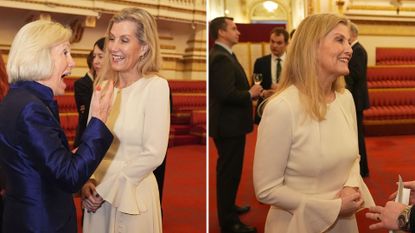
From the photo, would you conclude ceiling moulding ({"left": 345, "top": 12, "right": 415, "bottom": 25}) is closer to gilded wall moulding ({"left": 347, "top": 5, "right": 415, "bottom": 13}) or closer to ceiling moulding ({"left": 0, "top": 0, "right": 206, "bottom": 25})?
gilded wall moulding ({"left": 347, "top": 5, "right": 415, "bottom": 13})

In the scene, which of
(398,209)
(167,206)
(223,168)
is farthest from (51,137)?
(167,206)

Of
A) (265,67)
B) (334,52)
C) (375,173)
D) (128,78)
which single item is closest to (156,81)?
(128,78)

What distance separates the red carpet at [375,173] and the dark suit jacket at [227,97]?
2.78 ft

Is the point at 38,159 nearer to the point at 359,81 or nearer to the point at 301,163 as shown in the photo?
the point at 301,163

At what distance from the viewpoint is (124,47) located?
84.8 inches

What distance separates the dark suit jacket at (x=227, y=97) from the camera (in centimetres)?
371

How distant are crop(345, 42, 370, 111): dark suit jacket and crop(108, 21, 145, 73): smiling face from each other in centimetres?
330

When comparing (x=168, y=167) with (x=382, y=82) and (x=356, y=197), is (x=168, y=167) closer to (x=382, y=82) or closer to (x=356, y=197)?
(x=382, y=82)

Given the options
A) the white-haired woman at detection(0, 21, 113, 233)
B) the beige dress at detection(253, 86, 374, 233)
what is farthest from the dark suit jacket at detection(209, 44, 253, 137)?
the white-haired woman at detection(0, 21, 113, 233)

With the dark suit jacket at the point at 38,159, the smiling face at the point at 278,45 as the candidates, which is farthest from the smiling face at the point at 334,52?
the smiling face at the point at 278,45

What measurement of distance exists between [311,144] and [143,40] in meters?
0.88

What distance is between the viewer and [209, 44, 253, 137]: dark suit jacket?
3.71m

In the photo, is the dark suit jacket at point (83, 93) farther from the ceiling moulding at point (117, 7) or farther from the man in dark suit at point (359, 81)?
the ceiling moulding at point (117, 7)

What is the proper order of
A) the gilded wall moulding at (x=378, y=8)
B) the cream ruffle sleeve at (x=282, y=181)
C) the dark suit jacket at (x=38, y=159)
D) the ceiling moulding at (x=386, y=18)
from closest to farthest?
the dark suit jacket at (x=38, y=159) → the cream ruffle sleeve at (x=282, y=181) → the ceiling moulding at (x=386, y=18) → the gilded wall moulding at (x=378, y=8)
